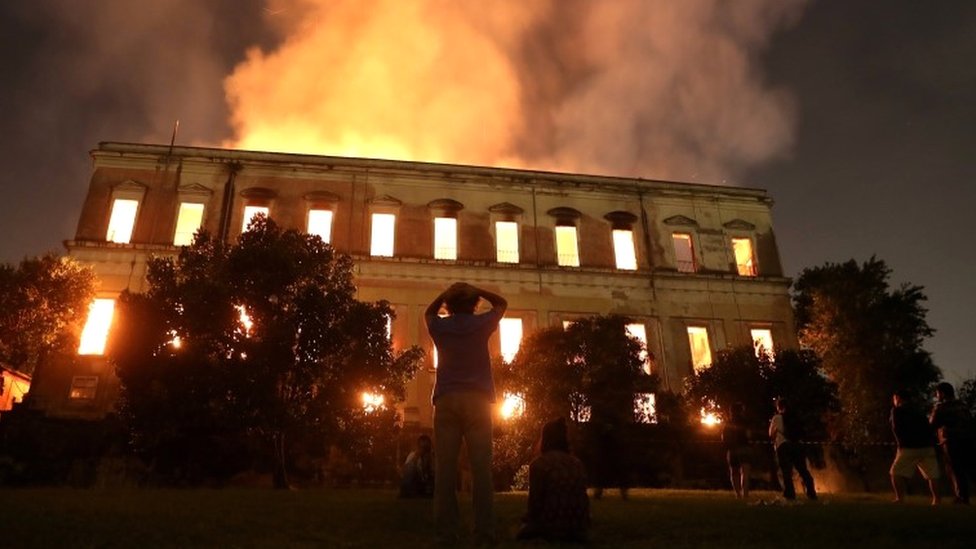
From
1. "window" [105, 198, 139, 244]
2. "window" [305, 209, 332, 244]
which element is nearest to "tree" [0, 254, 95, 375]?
"window" [105, 198, 139, 244]

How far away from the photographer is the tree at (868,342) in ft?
92.0

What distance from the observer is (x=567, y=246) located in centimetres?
3269

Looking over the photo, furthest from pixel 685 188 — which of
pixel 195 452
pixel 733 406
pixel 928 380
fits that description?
pixel 195 452

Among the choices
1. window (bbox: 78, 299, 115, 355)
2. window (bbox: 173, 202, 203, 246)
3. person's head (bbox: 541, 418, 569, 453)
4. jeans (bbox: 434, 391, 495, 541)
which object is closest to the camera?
jeans (bbox: 434, 391, 495, 541)

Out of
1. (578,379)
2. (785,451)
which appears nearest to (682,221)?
(578,379)

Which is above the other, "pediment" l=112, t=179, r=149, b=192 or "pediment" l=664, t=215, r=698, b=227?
"pediment" l=112, t=179, r=149, b=192

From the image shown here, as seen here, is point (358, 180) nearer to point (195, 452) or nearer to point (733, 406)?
point (195, 452)

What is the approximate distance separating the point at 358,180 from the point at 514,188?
7.90 meters

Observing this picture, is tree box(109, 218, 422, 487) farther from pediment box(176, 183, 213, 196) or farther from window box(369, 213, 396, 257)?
pediment box(176, 183, 213, 196)

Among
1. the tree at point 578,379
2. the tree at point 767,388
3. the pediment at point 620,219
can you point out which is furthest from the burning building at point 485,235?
Answer: the tree at point 578,379

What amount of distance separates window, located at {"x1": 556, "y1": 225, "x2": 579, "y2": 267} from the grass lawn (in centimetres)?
2323

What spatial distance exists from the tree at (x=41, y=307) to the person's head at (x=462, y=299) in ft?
77.8

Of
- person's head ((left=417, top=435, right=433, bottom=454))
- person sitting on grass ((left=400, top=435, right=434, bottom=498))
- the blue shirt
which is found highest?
the blue shirt

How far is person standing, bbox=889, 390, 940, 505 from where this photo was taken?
10.6m
